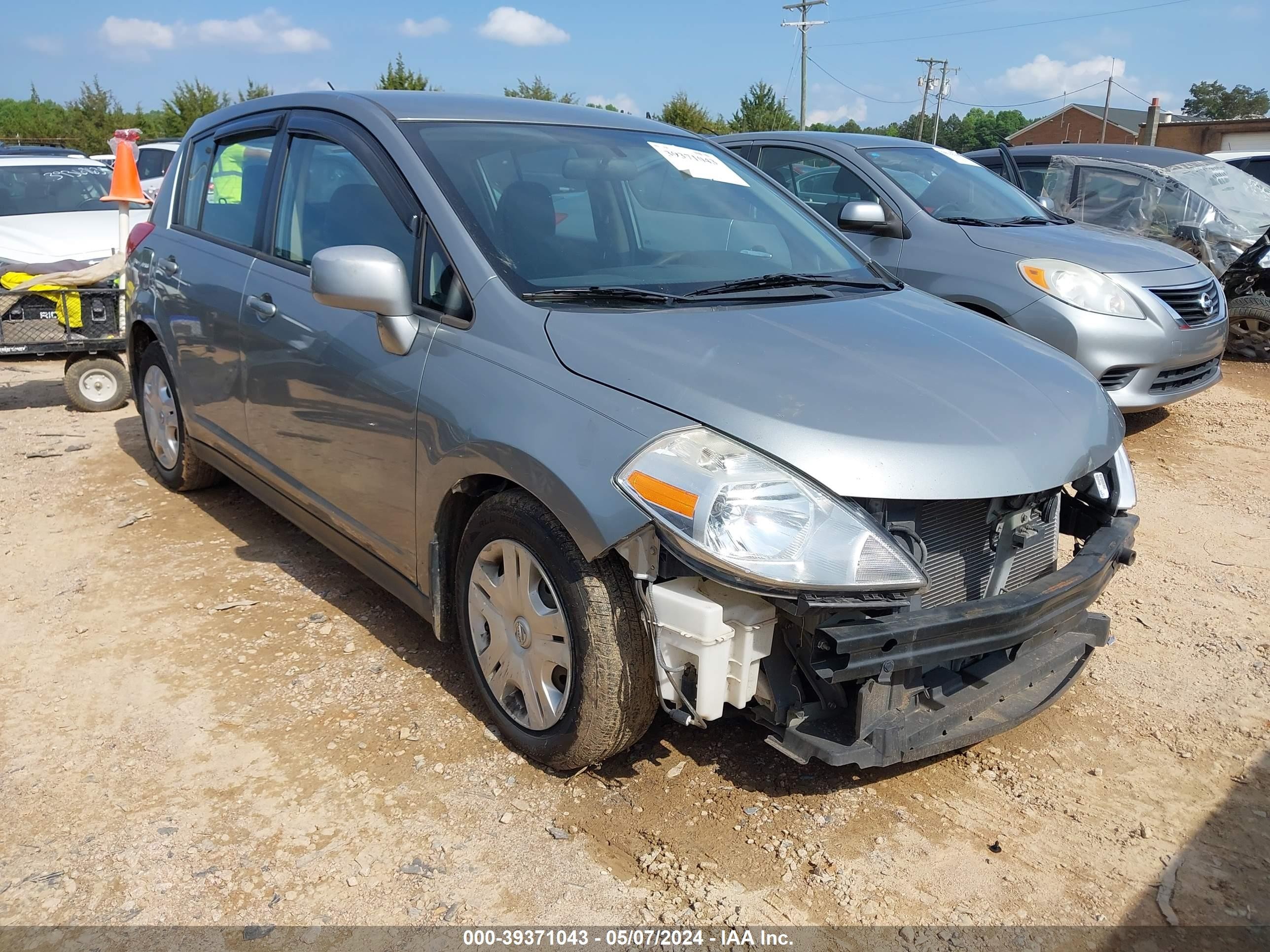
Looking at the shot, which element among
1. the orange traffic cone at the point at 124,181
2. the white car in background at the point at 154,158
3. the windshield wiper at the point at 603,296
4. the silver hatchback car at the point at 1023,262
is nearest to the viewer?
the windshield wiper at the point at 603,296

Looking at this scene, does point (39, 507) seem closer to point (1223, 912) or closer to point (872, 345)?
point (872, 345)

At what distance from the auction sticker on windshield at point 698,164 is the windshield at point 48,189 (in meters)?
8.35

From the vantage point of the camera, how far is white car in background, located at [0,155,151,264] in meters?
8.81

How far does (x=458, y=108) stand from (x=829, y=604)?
2.25m

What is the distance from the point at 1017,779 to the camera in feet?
9.22

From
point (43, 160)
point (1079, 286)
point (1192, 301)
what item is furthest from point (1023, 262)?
point (43, 160)

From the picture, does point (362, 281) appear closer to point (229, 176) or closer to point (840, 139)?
point (229, 176)

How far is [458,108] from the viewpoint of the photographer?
3.38 metres

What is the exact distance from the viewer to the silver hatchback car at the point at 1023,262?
555 centimetres

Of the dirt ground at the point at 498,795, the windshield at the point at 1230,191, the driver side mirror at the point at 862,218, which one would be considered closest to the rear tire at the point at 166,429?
the dirt ground at the point at 498,795

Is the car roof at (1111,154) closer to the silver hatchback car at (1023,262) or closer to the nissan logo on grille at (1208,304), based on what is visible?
the silver hatchback car at (1023,262)

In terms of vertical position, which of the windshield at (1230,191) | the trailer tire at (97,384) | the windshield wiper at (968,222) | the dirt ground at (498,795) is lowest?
the dirt ground at (498,795)

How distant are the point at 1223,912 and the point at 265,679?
2.84m

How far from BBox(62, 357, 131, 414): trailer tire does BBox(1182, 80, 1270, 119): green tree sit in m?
84.5
